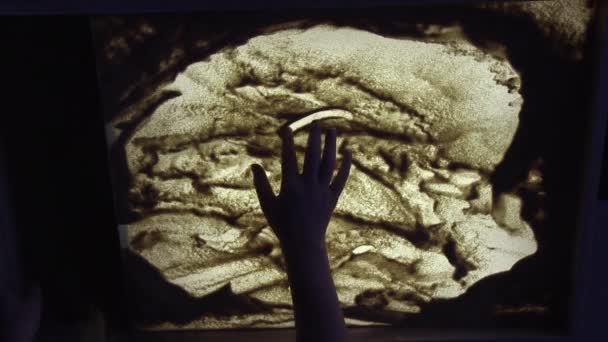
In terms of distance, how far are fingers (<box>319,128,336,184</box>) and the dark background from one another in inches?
8.6

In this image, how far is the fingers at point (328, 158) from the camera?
620 mm

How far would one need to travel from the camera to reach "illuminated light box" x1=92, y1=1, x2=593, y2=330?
0.71 m

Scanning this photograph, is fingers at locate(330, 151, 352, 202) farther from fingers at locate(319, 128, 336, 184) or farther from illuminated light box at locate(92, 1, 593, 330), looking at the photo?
illuminated light box at locate(92, 1, 593, 330)

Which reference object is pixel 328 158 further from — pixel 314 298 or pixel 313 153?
pixel 314 298

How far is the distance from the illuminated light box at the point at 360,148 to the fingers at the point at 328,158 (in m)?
0.13

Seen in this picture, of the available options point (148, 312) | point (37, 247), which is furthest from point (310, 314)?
point (37, 247)

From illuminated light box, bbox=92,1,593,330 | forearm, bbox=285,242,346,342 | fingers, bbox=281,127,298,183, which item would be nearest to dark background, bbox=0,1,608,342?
illuminated light box, bbox=92,1,593,330

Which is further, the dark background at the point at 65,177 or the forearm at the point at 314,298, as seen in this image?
the dark background at the point at 65,177

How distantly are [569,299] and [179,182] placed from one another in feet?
2.27

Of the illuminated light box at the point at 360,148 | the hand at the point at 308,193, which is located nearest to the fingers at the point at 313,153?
the hand at the point at 308,193

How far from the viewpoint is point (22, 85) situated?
71 centimetres

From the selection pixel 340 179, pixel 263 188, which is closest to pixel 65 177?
pixel 263 188

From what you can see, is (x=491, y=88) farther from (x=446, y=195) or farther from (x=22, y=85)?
(x=22, y=85)

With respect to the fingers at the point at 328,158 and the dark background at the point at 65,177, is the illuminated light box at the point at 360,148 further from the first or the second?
the fingers at the point at 328,158
